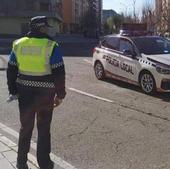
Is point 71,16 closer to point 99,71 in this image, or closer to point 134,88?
point 99,71

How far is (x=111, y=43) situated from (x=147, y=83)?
2.71m

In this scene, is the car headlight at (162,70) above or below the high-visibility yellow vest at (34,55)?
below

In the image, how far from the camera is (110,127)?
8.35 meters

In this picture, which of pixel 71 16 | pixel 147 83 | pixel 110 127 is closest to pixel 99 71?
pixel 147 83

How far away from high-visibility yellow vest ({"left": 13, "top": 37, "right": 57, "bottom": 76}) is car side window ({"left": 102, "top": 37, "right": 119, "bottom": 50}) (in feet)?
27.8

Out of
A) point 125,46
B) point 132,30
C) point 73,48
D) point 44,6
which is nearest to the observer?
point 125,46

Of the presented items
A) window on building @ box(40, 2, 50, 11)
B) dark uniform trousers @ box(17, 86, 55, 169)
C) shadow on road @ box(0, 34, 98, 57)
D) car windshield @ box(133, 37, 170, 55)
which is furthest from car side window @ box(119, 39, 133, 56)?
window on building @ box(40, 2, 50, 11)

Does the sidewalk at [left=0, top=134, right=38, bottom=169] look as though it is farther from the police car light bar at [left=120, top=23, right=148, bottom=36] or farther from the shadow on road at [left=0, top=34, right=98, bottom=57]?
the police car light bar at [left=120, top=23, right=148, bottom=36]

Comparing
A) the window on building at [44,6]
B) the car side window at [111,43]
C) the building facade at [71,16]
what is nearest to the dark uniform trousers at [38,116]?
the car side window at [111,43]

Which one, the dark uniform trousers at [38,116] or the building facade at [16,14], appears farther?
the building facade at [16,14]

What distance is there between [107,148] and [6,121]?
264 centimetres

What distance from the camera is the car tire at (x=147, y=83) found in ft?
38.6

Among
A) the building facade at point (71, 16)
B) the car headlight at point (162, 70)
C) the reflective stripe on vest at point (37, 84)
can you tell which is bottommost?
the building facade at point (71, 16)

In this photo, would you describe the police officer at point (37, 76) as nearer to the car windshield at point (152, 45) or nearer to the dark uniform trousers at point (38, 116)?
the dark uniform trousers at point (38, 116)
